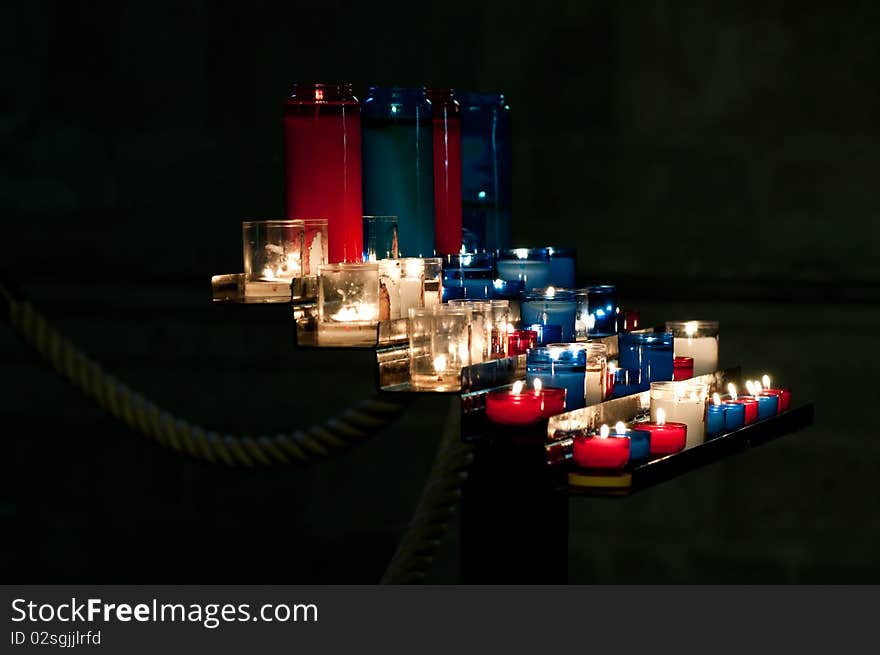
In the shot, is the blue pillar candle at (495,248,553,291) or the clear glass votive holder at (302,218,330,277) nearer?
the clear glass votive holder at (302,218,330,277)

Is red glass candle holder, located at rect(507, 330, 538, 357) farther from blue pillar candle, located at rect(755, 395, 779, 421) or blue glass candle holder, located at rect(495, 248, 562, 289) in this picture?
blue pillar candle, located at rect(755, 395, 779, 421)

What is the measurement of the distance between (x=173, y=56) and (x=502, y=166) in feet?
6.04

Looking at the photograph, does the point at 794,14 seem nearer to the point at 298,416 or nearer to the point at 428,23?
the point at 428,23

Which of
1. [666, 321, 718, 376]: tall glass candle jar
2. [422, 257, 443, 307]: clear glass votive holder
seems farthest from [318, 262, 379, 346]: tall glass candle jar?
[666, 321, 718, 376]: tall glass candle jar

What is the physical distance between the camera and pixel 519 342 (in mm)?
2115

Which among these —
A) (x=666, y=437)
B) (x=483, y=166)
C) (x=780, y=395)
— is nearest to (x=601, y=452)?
(x=666, y=437)

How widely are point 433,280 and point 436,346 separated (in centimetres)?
27

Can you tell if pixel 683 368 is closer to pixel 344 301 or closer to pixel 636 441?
pixel 636 441

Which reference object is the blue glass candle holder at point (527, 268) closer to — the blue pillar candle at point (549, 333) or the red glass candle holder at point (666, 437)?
the blue pillar candle at point (549, 333)

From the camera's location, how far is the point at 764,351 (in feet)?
12.4

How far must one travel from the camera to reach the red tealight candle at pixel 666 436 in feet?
6.41

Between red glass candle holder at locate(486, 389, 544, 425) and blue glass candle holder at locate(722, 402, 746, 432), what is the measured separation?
0.44 metres

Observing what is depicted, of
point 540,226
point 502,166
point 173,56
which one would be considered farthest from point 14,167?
point 502,166

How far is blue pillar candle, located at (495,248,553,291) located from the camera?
2.38 meters
